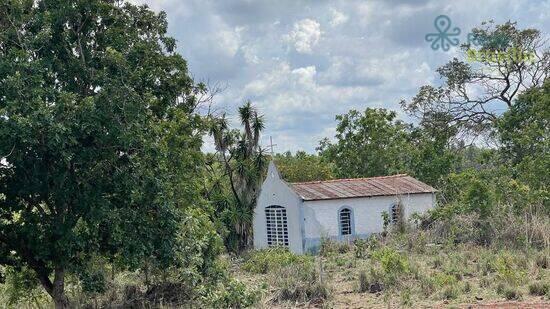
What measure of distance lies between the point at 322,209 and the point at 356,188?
6.95ft

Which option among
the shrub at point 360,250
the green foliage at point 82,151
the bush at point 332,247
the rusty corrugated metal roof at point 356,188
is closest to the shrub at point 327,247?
the bush at point 332,247

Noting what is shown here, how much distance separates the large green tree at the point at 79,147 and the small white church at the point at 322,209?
13.2m

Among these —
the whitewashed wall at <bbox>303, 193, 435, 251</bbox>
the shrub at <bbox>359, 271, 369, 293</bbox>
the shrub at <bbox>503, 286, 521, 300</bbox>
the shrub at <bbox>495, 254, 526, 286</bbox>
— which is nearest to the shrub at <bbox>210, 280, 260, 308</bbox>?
the shrub at <bbox>359, 271, 369, 293</bbox>

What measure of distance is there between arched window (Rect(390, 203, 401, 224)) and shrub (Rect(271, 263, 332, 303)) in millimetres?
10912

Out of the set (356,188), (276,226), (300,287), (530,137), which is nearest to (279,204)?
(276,226)

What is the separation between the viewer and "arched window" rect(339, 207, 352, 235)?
1019 inches

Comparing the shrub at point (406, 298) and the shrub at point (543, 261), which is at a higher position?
→ the shrub at point (543, 261)

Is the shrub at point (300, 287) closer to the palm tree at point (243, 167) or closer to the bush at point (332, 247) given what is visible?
the bush at point (332, 247)

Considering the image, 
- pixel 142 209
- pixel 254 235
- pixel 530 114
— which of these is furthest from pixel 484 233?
pixel 142 209

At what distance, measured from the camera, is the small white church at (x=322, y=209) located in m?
25.1

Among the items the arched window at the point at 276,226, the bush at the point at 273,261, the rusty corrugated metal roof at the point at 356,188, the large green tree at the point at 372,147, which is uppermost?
the large green tree at the point at 372,147

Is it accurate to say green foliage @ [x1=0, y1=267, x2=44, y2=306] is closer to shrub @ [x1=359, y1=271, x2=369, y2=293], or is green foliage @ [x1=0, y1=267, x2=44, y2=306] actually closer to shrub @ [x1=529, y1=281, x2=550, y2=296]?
shrub @ [x1=359, y1=271, x2=369, y2=293]

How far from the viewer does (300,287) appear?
13.4 meters

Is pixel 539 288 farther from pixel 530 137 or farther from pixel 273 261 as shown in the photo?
pixel 530 137
